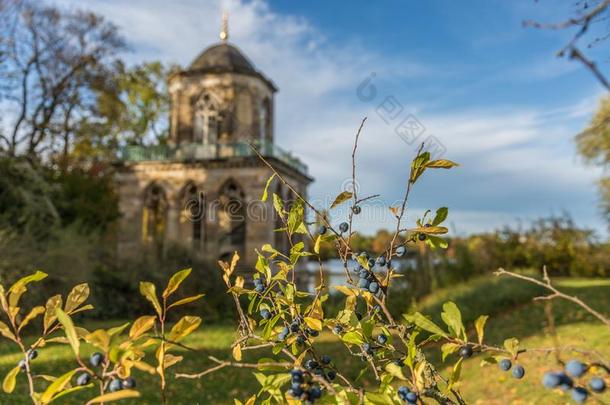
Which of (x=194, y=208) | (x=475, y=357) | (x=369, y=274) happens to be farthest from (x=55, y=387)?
(x=194, y=208)

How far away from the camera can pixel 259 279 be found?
2029 millimetres

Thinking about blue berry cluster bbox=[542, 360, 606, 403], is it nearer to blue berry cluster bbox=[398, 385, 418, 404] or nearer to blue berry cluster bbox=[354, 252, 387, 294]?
blue berry cluster bbox=[398, 385, 418, 404]

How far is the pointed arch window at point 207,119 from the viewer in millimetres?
23141

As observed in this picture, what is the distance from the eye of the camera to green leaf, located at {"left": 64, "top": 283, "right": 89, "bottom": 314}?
157 cm

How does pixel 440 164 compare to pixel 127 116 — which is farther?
pixel 127 116

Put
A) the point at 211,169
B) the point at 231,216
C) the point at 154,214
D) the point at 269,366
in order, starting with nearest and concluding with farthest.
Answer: the point at 269,366 < the point at 231,216 < the point at 211,169 < the point at 154,214

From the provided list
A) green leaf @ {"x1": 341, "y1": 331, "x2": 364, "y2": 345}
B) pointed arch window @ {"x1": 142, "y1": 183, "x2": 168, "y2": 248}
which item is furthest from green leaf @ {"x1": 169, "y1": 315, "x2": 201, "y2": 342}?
pointed arch window @ {"x1": 142, "y1": 183, "x2": 168, "y2": 248}

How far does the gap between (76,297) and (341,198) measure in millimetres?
971

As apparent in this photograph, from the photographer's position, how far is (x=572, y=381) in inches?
43.7

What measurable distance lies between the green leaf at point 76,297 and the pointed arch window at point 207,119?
862 inches

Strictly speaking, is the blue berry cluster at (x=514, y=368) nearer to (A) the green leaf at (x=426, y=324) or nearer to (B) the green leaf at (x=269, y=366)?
(A) the green leaf at (x=426, y=324)

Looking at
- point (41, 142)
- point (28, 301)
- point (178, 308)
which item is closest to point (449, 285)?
point (178, 308)

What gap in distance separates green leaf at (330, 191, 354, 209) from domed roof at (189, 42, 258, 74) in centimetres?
2184

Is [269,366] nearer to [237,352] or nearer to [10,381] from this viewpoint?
[237,352]
